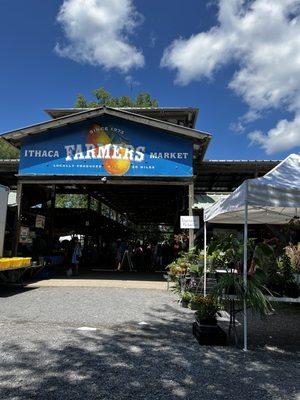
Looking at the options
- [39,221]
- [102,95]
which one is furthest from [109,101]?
[39,221]

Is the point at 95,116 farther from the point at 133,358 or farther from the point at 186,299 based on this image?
the point at 133,358

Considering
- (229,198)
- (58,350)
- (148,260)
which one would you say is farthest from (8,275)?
(148,260)

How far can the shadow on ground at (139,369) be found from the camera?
13.5 ft

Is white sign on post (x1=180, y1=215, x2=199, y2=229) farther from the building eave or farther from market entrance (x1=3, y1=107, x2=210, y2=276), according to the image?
the building eave

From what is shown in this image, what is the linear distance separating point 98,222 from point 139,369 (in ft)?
70.0

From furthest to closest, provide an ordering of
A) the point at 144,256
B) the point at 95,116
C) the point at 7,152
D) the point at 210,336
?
the point at 7,152 → the point at 144,256 → the point at 95,116 → the point at 210,336

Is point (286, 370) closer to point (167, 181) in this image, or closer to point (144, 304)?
point (144, 304)

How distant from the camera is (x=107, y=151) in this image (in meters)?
14.8

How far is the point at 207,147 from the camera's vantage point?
1511 cm

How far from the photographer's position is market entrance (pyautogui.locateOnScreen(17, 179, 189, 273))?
56.4ft

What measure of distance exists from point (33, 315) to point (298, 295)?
5.23 meters

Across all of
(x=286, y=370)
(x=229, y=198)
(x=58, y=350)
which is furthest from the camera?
(x=229, y=198)

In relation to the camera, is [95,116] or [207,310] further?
[95,116]

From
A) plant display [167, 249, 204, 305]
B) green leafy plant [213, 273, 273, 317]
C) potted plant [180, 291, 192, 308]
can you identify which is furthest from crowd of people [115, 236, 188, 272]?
green leafy plant [213, 273, 273, 317]
